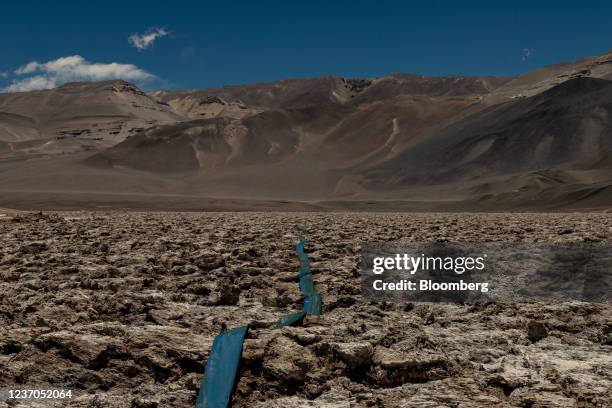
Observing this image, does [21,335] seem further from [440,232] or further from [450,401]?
[440,232]

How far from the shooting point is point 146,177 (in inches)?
3324

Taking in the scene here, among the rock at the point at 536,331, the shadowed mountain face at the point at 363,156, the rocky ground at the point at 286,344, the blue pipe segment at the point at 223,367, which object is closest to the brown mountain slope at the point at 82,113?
the shadowed mountain face at the point at 363,156

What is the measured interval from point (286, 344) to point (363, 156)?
90.9 meters

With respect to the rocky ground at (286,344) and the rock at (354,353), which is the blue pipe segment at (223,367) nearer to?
the rocky ground at (286,344)

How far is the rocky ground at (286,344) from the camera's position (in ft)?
10.2

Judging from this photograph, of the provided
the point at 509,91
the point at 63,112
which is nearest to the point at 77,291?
the point at 509,91

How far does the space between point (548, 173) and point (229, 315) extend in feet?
183

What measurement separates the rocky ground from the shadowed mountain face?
40272 millimetres

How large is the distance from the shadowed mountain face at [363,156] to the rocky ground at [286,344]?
40.3 meters

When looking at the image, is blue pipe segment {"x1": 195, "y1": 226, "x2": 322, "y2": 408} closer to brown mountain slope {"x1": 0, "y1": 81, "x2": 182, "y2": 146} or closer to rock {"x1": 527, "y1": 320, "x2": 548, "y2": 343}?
rock {"x1": 527, "y1": 320, "x2": 548, "y2": 343}

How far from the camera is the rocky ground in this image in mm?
3102

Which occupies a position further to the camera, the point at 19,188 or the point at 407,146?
the point at 407,146

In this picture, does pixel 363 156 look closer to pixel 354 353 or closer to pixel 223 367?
pixel 354 353

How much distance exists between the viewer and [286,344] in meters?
3.67
